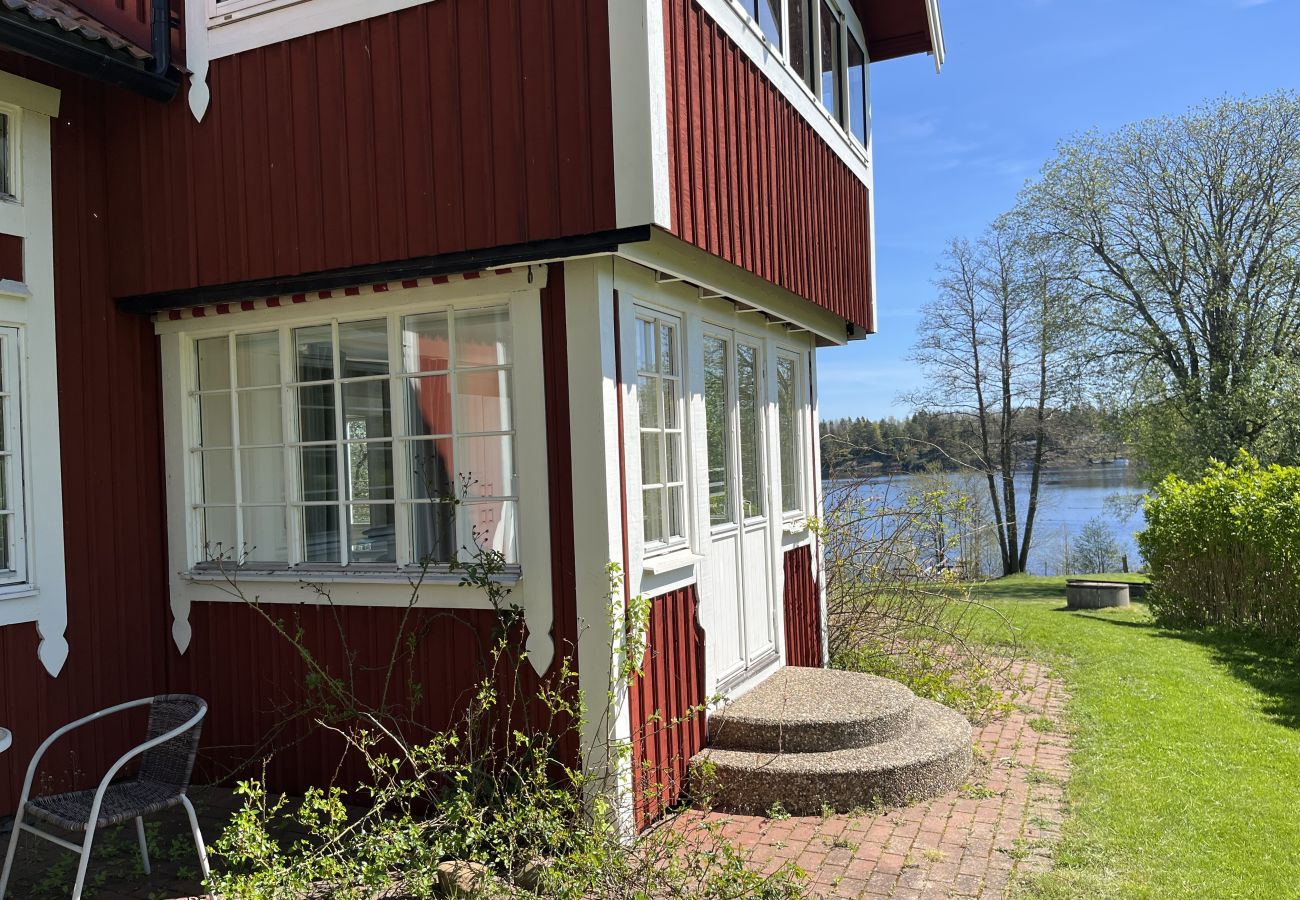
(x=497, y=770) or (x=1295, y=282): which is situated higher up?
(x=1295, y=282)

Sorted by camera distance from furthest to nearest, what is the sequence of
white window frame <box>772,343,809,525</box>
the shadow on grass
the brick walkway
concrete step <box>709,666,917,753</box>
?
white window frame <box>772,343,809,525</box> → the shadow on grass → concrete step <box>709,666,917,753</box> → the brick walkway

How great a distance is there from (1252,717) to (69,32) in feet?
29.4

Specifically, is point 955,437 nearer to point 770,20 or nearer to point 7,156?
point 770,20

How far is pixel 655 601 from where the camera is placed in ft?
17.8

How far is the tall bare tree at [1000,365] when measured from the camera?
28766 mm

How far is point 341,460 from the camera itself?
18.2 feet

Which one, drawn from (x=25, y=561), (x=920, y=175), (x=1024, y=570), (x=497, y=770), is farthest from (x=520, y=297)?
(x=920, y=175)

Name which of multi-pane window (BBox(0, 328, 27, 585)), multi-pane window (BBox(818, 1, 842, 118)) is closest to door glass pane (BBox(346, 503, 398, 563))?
multi-pane window (BBox(0, 328, 27, 585))

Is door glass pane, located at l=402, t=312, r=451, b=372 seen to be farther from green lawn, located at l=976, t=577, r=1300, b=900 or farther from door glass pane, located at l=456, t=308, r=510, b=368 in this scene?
green lawn, located at l=976, t=577, r=1300, b=900

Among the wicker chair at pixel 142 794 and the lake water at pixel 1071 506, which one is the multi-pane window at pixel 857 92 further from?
the lake water at pixel 1071 506

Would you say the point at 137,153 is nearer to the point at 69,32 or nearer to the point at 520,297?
the point at 69,32

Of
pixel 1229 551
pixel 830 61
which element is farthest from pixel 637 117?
pixel 1229 551

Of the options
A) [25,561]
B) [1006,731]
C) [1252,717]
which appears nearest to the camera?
[25,561]

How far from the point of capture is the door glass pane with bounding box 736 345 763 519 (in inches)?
280
